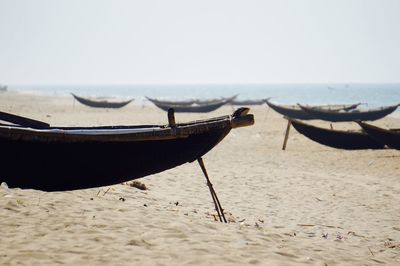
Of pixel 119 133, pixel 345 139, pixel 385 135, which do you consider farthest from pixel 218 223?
pixel 345 139

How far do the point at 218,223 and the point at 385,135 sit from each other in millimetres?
9757

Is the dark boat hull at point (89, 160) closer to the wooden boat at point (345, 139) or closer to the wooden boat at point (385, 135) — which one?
the wooden boat at point (385, 135)

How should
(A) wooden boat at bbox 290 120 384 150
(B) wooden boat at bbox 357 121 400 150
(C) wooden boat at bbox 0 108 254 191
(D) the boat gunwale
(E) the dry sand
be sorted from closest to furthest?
1. (E) the dry sand
2. (D) the boat gunwale
3. (C) wooden boat at bbox 0 108 254 191
4. (B) wooden boat at bbox 357 121 400 150
5. (A) wooden boat at bbox 290 120 384 150

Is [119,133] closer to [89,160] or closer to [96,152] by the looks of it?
[96,152]

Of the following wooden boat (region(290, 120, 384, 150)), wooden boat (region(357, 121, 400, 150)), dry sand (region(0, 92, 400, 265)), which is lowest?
dry sand (region(0, 92, 400, 265))

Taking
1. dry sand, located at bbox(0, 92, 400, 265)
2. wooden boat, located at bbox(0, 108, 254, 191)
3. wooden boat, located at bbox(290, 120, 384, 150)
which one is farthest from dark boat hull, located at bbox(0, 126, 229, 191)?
wooden boat, located at bbox(290, 120, 384, 150)

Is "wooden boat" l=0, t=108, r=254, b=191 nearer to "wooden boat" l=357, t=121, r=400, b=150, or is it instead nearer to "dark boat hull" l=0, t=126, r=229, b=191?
"dark boat hull" l=0, t=126, r=229, b=191

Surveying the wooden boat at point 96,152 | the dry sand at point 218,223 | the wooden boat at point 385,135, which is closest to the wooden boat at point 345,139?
the wooden boat at point 385,135

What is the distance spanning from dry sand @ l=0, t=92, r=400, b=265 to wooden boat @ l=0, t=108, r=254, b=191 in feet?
1.88

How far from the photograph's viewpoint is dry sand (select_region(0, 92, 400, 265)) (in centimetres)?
445

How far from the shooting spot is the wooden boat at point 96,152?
5.11 meters

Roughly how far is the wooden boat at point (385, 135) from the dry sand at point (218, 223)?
1.66m

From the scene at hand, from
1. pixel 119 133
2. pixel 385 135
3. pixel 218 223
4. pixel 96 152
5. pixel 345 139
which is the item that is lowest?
pixel 218 223

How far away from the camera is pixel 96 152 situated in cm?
539
